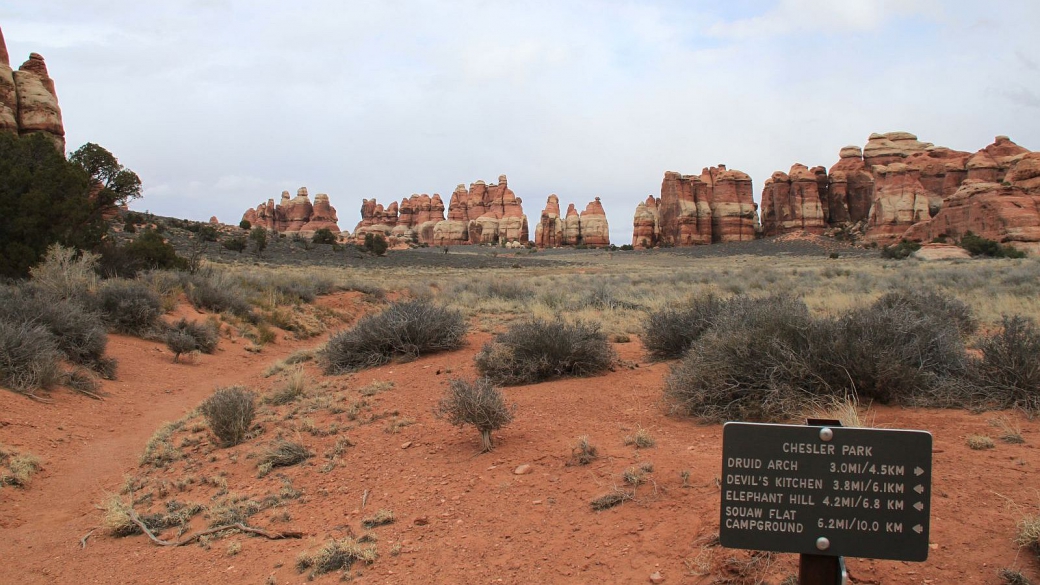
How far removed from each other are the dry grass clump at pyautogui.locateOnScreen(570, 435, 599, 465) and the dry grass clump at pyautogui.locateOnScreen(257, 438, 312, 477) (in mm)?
3007

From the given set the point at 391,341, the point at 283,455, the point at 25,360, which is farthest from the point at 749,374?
the point at 25,360

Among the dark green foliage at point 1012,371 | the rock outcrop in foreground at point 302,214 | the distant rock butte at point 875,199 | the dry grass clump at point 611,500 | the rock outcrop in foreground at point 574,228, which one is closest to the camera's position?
the dry grass clump at point 611,500

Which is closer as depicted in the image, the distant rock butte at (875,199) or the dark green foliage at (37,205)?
the dark green foliage at (37,205)

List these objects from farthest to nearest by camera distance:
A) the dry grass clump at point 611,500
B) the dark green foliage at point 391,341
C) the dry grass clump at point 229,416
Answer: the dark green foliage at point 391,341, the dry grass clump at point 229,416, the dry grass clump at point 611,500

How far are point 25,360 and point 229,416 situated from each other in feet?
13.4

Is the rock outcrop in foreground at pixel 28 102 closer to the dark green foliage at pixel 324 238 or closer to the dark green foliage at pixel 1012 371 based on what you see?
the dark green foliage at pixel 1012 371

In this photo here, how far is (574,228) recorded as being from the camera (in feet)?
380

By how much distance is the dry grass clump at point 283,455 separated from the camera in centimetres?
693

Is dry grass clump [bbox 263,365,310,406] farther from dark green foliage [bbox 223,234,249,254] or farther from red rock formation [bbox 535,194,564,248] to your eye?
red rock formation [bbox 535,194,564,248]

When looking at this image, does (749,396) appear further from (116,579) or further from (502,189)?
(502,189)

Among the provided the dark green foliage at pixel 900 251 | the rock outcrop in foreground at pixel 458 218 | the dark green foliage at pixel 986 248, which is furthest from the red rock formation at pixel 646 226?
the dark green foliage at pixel 986 248

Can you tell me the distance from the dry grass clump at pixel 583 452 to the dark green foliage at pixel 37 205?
16.3 meters

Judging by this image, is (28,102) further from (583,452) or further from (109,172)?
(583,452)

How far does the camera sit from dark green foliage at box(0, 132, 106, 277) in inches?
639
